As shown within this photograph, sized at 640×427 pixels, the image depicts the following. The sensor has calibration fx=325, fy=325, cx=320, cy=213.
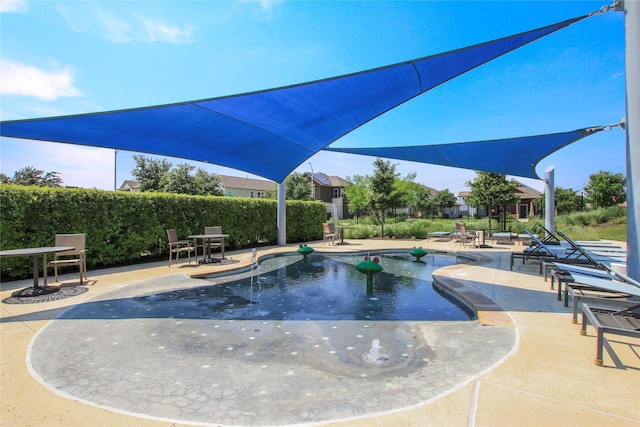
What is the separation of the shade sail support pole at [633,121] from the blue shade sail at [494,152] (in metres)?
2.52

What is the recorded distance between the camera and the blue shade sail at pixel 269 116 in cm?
489

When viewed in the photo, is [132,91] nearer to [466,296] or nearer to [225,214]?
[225,214]

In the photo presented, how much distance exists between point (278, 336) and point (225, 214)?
8712mm

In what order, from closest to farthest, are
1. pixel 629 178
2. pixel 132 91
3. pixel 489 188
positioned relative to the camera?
pixel 629 178 → pixel 132 91 → pixel 489 188

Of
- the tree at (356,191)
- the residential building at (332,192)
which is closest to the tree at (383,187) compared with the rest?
the tree at (356,191)

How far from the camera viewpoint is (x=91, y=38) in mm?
6031

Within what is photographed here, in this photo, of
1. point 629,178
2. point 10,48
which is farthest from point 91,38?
point 629,178

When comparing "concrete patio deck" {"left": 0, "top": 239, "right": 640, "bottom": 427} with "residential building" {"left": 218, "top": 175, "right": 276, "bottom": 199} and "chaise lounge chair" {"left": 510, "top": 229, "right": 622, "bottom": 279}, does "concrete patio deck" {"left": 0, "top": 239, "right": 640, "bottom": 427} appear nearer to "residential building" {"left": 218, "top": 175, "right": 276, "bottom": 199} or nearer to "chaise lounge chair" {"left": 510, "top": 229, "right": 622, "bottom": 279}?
"chaise lounge chair" {"left": 510, "top": 229, "right": 622, "bottom": 279}

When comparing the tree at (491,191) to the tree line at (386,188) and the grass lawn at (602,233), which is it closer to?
the tree line at (386,188)

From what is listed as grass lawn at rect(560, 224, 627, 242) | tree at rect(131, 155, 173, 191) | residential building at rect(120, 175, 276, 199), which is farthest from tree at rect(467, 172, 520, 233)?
residential building at rect(120, 175, 276, 199)

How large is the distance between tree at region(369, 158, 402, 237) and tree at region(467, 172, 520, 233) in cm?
418

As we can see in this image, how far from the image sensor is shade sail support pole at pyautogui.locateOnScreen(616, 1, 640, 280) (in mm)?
4195

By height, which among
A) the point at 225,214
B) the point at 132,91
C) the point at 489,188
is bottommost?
the point at 225,214

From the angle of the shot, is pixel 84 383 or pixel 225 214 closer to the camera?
pixel 84 383
